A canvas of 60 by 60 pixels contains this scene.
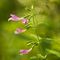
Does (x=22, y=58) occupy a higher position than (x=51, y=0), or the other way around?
(x=51, y=0)

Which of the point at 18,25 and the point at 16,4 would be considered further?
the point at 16,4

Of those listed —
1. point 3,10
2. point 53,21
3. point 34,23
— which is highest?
point 3,10

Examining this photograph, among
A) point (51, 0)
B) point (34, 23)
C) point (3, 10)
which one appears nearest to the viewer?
point (34, 23)

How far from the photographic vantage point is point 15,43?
510 cm

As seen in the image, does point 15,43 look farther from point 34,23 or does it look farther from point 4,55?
point 34,23

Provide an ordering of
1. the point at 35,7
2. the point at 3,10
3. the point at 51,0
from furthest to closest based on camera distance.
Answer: the point at 3,10, the point at 51,0, the point at 35,7

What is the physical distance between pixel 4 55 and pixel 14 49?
0.18 meters

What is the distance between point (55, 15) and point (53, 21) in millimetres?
212

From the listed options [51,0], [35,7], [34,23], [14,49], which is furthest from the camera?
[14,49]

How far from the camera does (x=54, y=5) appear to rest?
4.81 meters

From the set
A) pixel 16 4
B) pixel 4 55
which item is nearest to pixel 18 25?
pixel 4 55

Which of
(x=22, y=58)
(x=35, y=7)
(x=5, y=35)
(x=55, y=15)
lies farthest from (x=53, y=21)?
(x=35, y=7)

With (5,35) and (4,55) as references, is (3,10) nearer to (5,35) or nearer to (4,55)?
(5,35)

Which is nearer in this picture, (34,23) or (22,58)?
(34,23)
